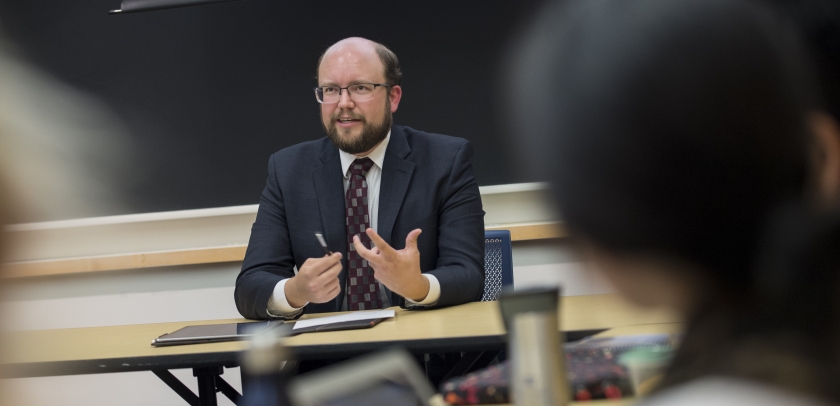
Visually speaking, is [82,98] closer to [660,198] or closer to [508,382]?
[508,382]

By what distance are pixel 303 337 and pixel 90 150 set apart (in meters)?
2.22

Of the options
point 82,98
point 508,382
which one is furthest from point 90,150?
point 508,382

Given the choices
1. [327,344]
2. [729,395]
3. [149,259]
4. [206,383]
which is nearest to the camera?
[729,395]

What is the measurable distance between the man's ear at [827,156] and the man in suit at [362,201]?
1.88 m

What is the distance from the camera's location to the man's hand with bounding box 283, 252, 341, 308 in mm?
2197

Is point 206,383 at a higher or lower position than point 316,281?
lower

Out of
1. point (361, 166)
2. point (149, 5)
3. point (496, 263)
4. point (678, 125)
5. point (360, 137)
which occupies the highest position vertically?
point (149, 5)

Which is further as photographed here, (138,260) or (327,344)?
(138,260)

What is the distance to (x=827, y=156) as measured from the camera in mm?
480

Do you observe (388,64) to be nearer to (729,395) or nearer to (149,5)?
(149,5)

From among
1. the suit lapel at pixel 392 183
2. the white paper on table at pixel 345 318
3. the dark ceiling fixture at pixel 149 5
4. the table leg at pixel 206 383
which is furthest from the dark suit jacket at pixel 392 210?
the dark ceiling fixture at pixel 149 5

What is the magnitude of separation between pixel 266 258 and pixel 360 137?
0.54 meters

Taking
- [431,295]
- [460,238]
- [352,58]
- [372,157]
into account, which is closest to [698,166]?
[431,295]

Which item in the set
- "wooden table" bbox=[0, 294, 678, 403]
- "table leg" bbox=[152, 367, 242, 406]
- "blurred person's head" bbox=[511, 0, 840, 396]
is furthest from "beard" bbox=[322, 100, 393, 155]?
"blurred person's head" bbox=[511, 0, 840, 396]
